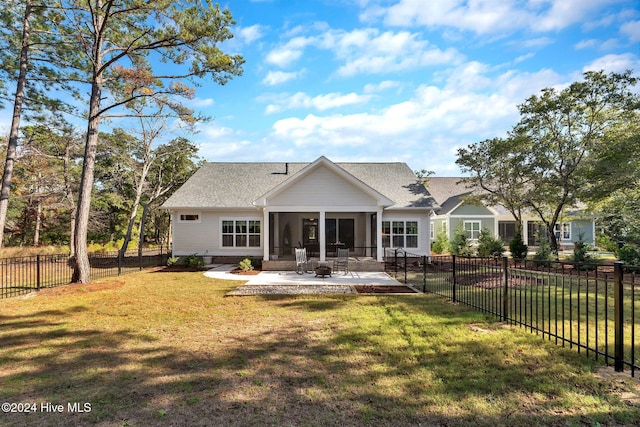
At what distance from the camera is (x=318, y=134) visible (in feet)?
87.7

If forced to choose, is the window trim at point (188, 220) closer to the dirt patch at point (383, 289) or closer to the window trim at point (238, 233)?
the window trim at point (238, 233)

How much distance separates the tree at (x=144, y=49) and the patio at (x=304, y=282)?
634 centimetres

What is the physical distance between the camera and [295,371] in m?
4.39

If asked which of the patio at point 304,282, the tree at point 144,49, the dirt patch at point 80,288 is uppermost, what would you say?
the tree at point 144,49

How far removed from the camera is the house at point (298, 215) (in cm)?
1581

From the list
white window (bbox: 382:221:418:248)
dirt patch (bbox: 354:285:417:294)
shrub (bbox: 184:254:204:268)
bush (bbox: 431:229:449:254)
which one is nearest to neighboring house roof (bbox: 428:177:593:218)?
bush (bbox: 431:229:449:254)

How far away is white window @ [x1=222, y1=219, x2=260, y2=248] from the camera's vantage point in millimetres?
18469

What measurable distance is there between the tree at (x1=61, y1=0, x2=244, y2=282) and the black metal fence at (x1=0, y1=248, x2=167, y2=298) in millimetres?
1292

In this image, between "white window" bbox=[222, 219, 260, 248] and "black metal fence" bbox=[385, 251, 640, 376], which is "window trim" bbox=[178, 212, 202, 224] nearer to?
"white window" bbox=[222, 219, 260, 248]

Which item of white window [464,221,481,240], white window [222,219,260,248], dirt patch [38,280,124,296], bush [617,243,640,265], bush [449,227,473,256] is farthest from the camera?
white window [464,221,481,240]

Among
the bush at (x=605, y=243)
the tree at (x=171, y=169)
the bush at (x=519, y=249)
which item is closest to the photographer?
the bush at (x=519, y=249)

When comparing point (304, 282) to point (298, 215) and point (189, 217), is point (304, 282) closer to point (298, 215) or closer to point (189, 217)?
point (298, 215)

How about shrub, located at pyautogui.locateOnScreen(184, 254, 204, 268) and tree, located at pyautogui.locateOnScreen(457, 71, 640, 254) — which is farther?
shrub, located at pyautogui.locateOnScreen(184, 254, 204, 268)

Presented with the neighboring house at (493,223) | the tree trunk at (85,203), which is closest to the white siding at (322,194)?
the tree trunk at (85,203)
